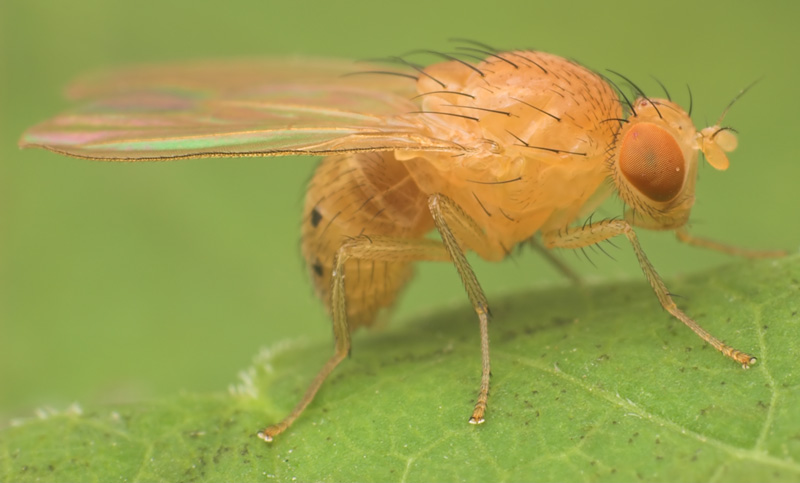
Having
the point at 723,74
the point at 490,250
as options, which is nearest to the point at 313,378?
→ the point at 490,250

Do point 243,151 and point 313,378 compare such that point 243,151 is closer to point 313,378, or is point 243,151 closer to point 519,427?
point 313,378

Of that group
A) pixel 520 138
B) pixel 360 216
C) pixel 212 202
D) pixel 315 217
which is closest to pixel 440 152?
pixel 520 138

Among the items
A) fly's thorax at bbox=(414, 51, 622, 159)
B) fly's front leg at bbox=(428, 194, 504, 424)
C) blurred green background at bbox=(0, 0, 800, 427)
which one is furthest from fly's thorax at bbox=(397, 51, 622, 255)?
blurred green background at bbox=(0, 0, 800, 427)

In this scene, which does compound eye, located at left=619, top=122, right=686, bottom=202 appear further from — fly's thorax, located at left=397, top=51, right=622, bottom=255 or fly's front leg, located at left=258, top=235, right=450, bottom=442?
fly's front leg, located at left=258, top=235, right=450, bottom=442

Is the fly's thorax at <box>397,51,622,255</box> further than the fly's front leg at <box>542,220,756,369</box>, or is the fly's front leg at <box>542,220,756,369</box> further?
the fly's thorax at <box>397,51,622,255</box>

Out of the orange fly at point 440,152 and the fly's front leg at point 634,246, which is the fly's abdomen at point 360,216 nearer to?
the orange fly at point 440,152

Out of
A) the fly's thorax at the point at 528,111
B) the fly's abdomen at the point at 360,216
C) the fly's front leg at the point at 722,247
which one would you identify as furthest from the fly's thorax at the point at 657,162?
the fly's abdomen at the point at 360,216

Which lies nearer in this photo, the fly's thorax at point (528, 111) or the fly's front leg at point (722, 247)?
the fly's thorax at point (528, 111)
